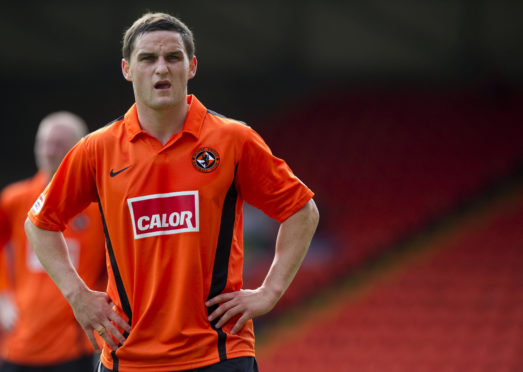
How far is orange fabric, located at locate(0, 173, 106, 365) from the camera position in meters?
3.95

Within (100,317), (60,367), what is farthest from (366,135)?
(100,317)

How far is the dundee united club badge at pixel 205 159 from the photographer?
2367 mm

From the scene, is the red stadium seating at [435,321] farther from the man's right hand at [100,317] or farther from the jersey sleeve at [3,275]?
the man's right hand at [100,317]

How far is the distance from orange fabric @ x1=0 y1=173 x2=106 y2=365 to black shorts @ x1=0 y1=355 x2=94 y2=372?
0.02 metres

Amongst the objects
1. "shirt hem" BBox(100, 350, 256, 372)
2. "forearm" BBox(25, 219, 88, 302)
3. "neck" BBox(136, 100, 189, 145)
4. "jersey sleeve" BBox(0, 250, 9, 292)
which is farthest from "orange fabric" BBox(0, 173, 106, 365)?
"neck" BBox(136, 100, 189, 145)

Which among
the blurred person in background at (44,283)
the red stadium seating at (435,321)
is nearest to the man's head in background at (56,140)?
the blurred person in background at (44,283)

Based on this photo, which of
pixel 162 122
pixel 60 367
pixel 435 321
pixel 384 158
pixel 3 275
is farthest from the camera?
pixel 384 158

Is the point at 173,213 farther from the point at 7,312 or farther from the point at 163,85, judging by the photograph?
the point at 7,312

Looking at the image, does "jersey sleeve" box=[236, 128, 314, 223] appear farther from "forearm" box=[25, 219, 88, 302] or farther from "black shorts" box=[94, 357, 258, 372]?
"forearm" box=[25, 219, 88, 302]

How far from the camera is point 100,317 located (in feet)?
7.80

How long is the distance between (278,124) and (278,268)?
1243 cm

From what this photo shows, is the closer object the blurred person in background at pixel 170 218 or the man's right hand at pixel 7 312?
the blurred person in background at pixel 170 218

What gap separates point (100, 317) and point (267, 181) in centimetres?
68

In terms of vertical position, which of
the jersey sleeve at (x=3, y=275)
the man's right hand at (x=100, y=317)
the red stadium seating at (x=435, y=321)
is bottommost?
the red stadium seating at (x=435, y=321)
